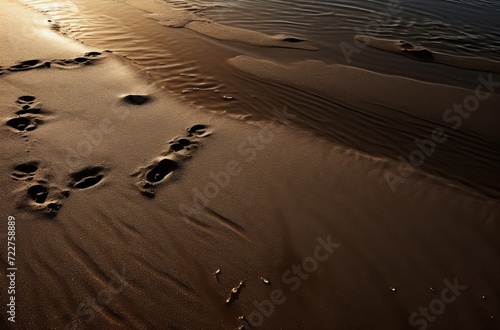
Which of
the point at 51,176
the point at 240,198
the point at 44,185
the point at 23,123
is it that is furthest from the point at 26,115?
the point at 240,198

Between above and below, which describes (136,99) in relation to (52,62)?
below

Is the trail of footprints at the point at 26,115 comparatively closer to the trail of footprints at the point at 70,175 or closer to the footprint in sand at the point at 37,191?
the trail of footprints at the point at 70,175

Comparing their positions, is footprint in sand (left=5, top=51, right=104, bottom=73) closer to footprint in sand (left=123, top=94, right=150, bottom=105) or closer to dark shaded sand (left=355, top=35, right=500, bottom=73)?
footprint in sand (left=123, top=94, right=150, bottom=105)

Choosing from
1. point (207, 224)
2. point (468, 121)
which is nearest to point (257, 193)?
point (207, 224)

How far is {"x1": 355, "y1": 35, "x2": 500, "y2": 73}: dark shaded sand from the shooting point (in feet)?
22.2

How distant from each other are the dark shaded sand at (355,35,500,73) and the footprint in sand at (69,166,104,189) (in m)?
6.49

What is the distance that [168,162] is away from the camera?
3875 millimetres

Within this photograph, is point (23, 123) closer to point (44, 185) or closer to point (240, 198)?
point (44, 185)

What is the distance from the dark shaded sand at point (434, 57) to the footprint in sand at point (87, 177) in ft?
21.3

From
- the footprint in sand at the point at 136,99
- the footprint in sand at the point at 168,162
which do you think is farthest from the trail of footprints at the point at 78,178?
the footprint in sand at the point at 136,99

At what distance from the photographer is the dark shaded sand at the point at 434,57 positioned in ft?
22.2

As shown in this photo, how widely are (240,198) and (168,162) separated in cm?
99

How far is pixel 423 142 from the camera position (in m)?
4.65

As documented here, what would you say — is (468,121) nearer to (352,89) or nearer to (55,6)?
(352,89)
